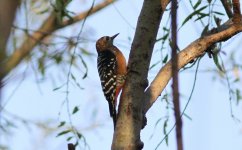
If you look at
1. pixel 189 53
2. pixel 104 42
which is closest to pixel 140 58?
pixel 189 53

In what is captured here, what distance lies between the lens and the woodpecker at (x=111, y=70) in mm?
3555

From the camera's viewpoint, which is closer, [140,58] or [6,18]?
[6,18]

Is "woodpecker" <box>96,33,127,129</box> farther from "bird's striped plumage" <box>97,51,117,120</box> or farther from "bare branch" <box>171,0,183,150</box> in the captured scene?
"bare branch" <box>171,0,183,150</box>

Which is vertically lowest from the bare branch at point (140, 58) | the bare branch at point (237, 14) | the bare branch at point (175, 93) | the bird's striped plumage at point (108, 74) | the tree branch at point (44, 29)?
the bare branch at point (175, 93)

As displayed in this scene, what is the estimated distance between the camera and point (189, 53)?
2463 millimetres

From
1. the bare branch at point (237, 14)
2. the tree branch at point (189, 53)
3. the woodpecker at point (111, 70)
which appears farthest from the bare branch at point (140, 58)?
the woodpecker at point (111, 70)

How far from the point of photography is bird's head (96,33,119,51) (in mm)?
4871

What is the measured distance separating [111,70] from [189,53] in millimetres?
1642

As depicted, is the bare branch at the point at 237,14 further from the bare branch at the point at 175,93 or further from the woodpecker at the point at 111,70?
the bare branch at the point at 175,93

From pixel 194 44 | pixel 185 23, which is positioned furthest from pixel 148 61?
pixel 185 23

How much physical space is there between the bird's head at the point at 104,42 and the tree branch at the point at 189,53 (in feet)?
7.85

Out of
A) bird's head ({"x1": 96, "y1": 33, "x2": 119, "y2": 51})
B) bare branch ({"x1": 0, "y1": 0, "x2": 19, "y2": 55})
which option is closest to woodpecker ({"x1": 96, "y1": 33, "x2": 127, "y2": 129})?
bird's head ({"x1": 96, "y1": 33, "x2": 119, "y2": 51})

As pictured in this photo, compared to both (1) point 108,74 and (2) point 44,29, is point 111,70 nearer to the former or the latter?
(1) point 108,74

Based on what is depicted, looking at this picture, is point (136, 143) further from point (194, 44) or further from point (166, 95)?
point (166, 95)
